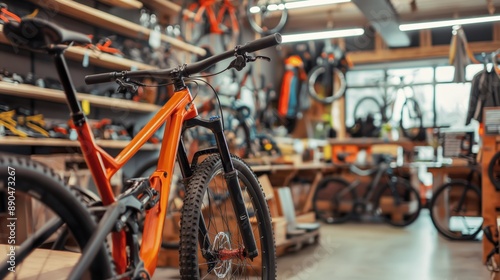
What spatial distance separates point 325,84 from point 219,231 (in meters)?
7.13

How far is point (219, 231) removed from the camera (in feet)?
6.14

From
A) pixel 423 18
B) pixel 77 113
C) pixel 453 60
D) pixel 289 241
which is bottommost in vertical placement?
pixel 289 241

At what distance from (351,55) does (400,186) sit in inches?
108

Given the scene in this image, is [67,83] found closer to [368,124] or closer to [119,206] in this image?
[119,206]

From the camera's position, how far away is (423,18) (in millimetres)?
4453

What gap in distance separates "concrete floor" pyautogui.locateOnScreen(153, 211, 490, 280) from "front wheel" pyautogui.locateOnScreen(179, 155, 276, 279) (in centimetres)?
94

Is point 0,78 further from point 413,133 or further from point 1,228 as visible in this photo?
point 413,133

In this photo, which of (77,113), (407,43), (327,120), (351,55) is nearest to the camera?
(77,113)

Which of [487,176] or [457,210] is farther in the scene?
[457,210]

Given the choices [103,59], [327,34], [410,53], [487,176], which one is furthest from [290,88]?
[103,59]

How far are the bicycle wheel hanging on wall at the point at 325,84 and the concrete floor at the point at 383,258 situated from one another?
330cm

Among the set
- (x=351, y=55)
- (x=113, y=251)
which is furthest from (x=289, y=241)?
(x=351, y=55)

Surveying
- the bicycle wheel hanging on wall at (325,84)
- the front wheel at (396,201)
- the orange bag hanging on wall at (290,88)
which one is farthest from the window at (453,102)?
the orange bag hanging on wall at (290,88)

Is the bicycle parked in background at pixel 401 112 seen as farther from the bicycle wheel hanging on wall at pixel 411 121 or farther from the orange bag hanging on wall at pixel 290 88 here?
the orange bag hanging on wall at pixel 290 88
